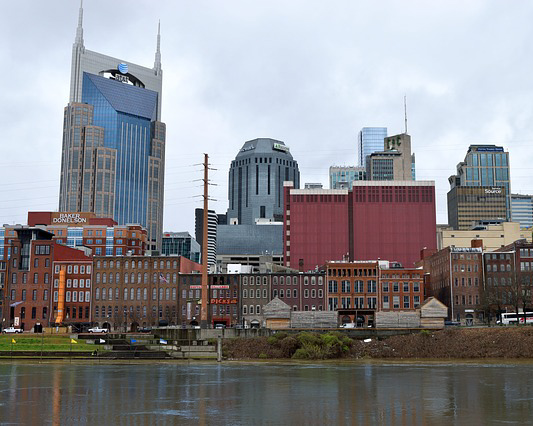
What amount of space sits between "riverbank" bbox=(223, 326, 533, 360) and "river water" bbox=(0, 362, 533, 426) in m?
Answer: 18.0

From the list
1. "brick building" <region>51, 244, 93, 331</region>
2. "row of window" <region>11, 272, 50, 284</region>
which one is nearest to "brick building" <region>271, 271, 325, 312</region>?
"brick building" <region>51, 244, 93, 331</region>

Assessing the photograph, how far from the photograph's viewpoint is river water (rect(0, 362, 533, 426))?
41031 millimetres

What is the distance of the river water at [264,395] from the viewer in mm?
41031

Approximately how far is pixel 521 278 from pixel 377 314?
54028 millimetres

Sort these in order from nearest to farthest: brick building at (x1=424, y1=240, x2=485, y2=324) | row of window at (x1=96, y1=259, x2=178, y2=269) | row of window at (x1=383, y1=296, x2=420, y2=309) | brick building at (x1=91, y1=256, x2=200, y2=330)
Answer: row of window at (x1=383, y1=296, x2=420, y2=309), brick building at (x1=424, y1=240, x2=485, y2=324), brick building at (x1=91, y1=256, x2=200, y2=330), row of window at (x1=96, y1=259, x2=178, y2=269)

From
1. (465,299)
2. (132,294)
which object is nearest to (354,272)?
(465,299)

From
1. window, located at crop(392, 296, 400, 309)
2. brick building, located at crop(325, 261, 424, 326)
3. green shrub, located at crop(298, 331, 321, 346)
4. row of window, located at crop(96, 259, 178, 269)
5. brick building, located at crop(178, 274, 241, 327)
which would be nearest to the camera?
green shrub, located at crop(298, 331, 321, 346)

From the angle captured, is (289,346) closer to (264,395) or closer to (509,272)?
(264,395)

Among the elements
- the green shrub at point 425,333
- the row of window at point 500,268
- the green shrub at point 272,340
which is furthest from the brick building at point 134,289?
the row of window at point 500,268

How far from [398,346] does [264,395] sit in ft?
183

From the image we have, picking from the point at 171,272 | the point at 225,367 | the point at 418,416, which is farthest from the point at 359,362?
the point at 171,272

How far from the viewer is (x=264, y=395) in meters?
52.1

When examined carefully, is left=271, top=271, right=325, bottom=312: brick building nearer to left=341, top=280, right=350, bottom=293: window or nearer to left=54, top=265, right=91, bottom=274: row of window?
left=341, top=280, right=350, bottom=293: window

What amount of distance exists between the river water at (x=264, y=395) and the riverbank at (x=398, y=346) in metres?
18.0
